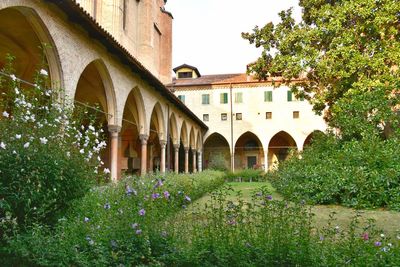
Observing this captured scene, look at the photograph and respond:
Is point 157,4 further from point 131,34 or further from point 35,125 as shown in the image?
point 35,125

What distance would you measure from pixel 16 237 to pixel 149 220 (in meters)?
1.68

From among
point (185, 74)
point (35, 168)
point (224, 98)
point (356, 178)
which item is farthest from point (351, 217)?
point (185, 74)

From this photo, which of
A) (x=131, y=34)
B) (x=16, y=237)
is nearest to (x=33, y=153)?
(x=16, y=237)

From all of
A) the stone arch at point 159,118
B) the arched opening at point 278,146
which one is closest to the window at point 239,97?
the arched opening at point 278,146

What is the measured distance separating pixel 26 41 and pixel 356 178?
11.1 metres

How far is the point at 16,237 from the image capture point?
4594mm

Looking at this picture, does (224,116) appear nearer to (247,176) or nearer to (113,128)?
(247,176)

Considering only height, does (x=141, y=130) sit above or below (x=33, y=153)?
above

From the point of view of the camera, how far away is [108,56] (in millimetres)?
12609

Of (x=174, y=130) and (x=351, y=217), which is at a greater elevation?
(x=174, y=130)

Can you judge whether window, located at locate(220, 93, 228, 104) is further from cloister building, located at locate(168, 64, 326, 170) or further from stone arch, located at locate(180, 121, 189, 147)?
stone arch, located at locate(180, 121, 189, 147)

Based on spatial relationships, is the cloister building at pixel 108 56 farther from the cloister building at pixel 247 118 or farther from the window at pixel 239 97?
the window at pixel 239 97

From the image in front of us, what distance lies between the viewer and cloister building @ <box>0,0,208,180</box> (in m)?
9.22

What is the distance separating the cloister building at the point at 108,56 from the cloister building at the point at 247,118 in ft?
24.3
